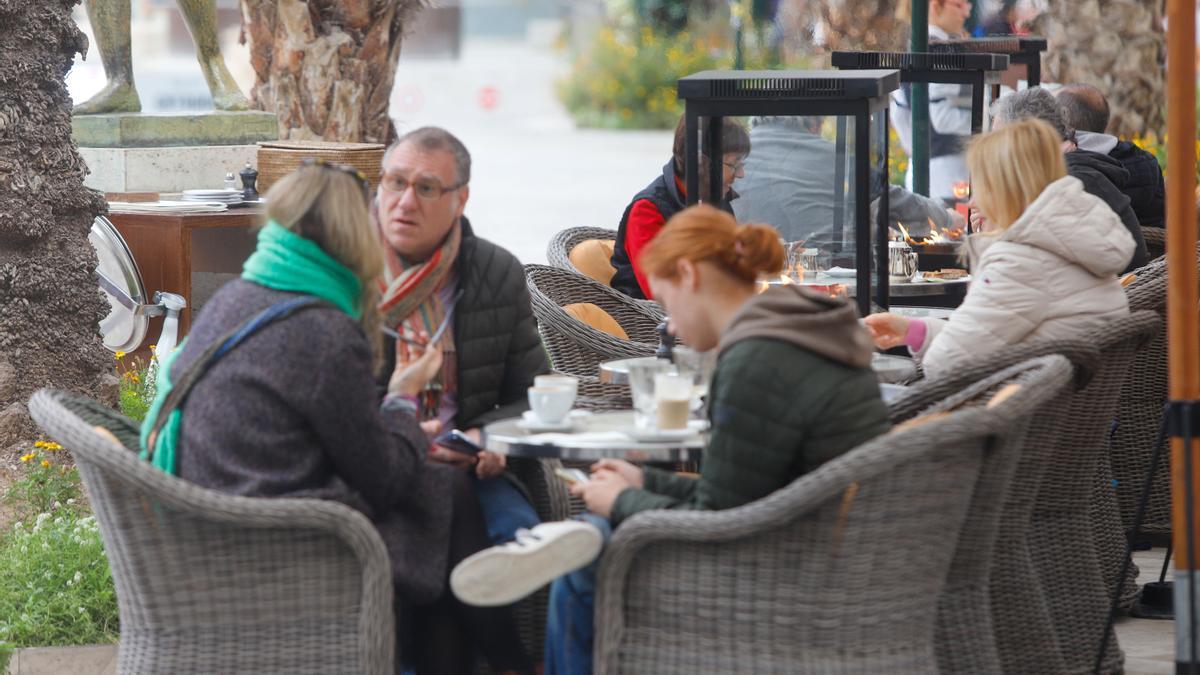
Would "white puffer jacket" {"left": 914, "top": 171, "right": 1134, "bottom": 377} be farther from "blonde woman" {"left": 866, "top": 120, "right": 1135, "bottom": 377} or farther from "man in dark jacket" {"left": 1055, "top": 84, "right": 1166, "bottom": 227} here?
"man in dark jacket" {"left": 1055, "top": 84, "right": 1166, "bottom": 227}

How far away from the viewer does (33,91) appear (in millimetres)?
5305

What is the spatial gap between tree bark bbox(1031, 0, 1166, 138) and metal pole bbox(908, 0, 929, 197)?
14.7ft

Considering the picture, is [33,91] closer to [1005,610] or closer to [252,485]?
[252,485]

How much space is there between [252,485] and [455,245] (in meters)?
1.04

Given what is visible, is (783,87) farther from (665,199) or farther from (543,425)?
(543,425)

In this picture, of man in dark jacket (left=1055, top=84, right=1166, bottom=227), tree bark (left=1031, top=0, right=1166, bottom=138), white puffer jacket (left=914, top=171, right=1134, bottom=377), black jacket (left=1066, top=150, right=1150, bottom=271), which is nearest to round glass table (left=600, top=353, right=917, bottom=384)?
white puffer jacket (left=914, top=171, right=1134, bottom=377)

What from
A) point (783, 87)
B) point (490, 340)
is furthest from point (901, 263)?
point (490, 340)

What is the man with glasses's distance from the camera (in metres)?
3.83

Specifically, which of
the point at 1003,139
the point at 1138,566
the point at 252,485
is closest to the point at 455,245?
the point at 252,485

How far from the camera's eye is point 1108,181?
5.95m

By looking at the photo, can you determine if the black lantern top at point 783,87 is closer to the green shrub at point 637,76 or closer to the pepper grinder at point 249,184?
the pepper grinder at point 249,184

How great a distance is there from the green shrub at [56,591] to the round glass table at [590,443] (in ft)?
4.61

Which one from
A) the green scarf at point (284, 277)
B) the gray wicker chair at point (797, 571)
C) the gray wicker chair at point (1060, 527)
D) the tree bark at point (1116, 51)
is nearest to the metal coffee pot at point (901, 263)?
the gray wicker chair at point (1060, 527)

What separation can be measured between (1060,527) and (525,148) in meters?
21.9
